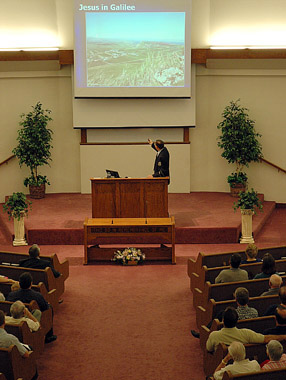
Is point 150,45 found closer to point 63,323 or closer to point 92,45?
point 92,45

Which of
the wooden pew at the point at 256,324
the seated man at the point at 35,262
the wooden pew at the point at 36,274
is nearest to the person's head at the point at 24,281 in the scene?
the wooden pew at the point at 36,274

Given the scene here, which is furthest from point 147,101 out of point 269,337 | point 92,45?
point 269,337

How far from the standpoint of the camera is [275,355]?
434 cm

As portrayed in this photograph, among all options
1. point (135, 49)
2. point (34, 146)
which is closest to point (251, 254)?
point (34, 146)

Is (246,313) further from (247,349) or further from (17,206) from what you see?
(17,206)

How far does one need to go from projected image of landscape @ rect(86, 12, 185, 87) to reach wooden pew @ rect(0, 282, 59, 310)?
20.3 feet

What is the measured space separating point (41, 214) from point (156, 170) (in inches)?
92.1

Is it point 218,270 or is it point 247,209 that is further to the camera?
point 247,209

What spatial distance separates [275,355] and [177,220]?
→ 6.01 meters

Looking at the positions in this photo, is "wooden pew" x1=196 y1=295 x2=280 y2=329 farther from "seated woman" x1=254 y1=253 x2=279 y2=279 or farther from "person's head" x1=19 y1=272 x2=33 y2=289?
"person's head" x1=19 y1=272 x2=33 y2=289

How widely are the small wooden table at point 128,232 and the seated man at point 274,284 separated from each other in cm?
302

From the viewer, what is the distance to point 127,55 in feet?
39.5

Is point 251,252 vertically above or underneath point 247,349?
above

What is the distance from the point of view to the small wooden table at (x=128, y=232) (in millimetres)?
8797
